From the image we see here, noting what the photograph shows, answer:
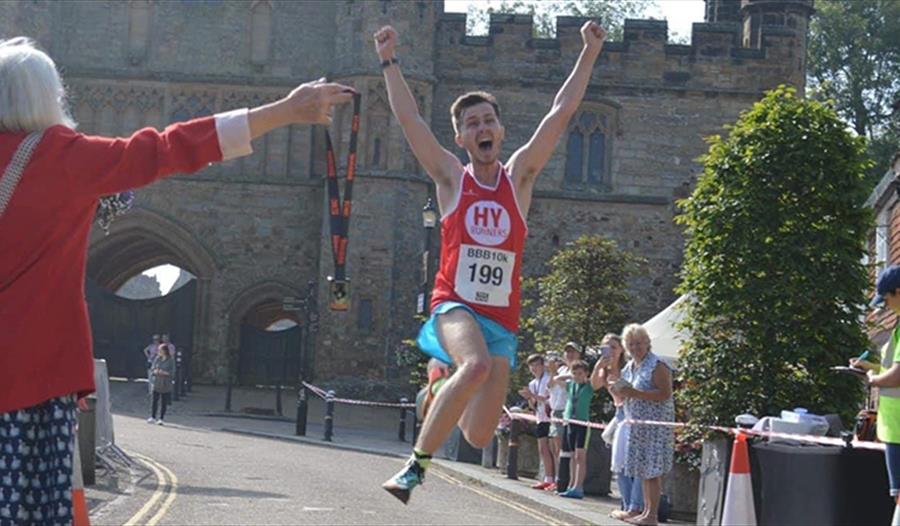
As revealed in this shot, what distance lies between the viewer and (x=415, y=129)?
7.54 meters

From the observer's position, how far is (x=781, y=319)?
1515 cm

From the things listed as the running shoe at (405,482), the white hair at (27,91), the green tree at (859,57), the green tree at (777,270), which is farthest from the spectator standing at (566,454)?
the green tree at (859,57)

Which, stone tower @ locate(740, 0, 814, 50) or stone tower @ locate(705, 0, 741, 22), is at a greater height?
stone tower @ locate(705, 0, 741, 22)

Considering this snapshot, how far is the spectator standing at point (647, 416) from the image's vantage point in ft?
45.7

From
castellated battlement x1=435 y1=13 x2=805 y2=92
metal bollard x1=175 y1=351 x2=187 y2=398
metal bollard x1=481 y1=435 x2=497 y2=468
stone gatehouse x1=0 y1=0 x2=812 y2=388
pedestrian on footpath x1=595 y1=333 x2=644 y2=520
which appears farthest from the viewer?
castellated battlement x1=435 y1=13 x2=805 y2=92

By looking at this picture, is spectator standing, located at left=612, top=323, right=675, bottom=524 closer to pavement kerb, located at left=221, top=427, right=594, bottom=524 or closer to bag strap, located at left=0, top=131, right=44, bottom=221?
pavement kerb, located at left=221, top=427, right=594, bottom=524

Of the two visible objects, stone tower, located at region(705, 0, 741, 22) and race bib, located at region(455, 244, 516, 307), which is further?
stone tower, located at region(705, 0, 741, 22)

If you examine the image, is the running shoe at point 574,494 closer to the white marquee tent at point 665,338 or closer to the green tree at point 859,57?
the white marquee tent at point 665,338

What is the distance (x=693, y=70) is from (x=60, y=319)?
37231 mm

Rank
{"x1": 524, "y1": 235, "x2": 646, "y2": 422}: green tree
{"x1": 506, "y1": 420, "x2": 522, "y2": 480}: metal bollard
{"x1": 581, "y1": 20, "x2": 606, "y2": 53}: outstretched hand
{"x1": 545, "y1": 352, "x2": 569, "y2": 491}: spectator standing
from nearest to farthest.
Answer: {"x1": 581, "y1": 20, "x2": 606, "y2": 53}: outstretched hand
{"x1": 545, "y1": 352, "x2": 569, "y2": 491}: spectator standing
{"x1": 506, "y1": 420, "x2": 522, "y2": 480}: metal bollard
{"x1": 524, "y1": 235, "x2": 646, "y2": 422}: green tree

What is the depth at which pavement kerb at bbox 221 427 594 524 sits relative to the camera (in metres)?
15.0

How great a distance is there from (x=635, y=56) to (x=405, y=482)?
35.8 meters

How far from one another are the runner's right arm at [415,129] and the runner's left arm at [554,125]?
0.93ft

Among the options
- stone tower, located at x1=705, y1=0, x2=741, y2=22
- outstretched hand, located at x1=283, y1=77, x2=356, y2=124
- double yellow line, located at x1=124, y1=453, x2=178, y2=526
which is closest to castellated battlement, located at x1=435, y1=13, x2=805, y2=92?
stone tower, located at x1=705, y1=0, x2=741, y2=22
